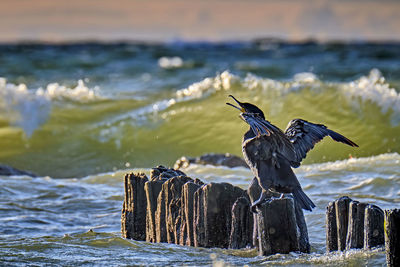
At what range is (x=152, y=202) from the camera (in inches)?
255

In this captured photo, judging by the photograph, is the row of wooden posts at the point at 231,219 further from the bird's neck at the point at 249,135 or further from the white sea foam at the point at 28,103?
the white sea foam at the point at 28,103

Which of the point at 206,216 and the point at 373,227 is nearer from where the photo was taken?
the point at 373,227

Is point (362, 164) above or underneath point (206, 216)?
above

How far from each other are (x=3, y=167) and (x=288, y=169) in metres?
6.29

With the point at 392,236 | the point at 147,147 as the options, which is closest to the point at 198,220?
the point at 392,236

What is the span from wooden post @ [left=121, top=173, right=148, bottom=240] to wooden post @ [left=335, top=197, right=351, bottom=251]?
6.26 feet

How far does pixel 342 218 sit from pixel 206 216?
118 cm

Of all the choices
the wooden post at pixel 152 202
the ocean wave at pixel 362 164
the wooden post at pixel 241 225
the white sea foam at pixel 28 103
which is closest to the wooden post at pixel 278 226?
the wooden post at pixel 241 225

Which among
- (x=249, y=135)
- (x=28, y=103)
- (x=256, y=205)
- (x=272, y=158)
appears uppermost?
(x=28, y=103)

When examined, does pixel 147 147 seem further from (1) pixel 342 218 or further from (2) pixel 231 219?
(1) pixel 342 218

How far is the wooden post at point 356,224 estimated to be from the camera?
5246 mm

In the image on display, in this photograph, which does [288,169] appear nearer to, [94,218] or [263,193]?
[263,193]

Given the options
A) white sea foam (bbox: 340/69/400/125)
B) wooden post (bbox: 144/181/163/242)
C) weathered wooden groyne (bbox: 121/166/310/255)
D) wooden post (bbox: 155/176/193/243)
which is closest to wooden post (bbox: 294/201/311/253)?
weathered wooden groyne (bbox: 121/166/310/255)

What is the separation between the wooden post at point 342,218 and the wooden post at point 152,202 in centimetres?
173
